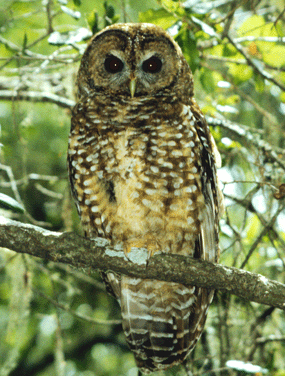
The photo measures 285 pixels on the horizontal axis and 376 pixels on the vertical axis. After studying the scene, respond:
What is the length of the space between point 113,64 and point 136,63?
6.3 inches

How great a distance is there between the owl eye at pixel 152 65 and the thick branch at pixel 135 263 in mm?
1327

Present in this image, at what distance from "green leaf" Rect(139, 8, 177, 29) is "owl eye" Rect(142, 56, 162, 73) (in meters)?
0.26

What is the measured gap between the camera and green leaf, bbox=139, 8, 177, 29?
118 inches

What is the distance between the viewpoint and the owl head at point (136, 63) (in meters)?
2.97

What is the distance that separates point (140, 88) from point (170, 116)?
1.13 feet

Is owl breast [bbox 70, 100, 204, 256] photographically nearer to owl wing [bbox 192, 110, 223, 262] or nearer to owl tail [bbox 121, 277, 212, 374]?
owl wing [bbox 192, 110, 223, 262]

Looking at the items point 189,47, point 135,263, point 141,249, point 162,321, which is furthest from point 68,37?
point 162,321

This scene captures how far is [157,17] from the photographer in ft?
9.93

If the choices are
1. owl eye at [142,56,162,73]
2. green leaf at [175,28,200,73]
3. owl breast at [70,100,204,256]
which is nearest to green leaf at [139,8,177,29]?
green leaf at [175,28,200,73]

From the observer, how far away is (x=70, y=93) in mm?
4176

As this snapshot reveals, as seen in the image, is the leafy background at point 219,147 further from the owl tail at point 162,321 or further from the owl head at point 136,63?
the owl tail at point 162,321

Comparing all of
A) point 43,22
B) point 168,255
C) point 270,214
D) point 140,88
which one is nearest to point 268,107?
point 270,214

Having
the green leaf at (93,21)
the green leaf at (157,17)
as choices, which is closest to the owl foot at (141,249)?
the green leaf at (157,17)

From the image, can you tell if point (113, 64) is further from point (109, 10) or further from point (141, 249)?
point (141, 249)
